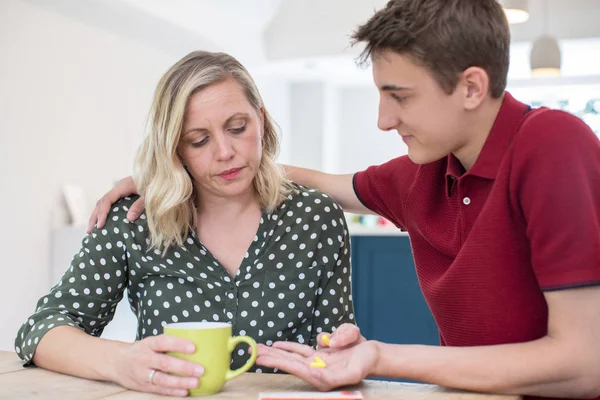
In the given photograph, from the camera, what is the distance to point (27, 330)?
4.43 feet

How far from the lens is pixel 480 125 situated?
1.27 meters

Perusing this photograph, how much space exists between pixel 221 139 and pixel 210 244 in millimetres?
234

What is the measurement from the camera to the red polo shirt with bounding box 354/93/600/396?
3.53 feet

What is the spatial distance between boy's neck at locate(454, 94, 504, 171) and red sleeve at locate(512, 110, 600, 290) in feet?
0.42

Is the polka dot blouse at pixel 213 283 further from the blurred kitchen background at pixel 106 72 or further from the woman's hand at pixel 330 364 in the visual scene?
the blurred kitchen background at pixel 106 72

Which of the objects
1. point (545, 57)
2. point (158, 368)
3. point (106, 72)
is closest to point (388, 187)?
point (158, 368)

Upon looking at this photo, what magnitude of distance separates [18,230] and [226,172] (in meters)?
2.66

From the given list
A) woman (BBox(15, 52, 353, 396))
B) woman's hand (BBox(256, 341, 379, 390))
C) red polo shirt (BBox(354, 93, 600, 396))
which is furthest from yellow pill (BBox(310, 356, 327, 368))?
woman (BBox(15, 52, 353, 396))

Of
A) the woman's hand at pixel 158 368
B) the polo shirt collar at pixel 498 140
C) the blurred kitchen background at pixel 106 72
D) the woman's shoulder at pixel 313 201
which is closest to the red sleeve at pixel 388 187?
the woman's shoulder at pixel 313 201

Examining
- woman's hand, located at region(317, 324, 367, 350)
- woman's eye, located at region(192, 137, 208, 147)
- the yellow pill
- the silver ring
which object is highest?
woman's eye, located at region(192, 137, 208, 147)

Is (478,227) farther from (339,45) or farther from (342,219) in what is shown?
(339,45)

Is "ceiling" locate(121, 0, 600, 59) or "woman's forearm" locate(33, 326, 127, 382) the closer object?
"woman's forearm" locate(33, 326, 127, 382)

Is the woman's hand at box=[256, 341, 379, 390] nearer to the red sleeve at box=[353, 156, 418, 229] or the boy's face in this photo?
the boy's face

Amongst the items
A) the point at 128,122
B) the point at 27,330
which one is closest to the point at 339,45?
the point at 128,122
